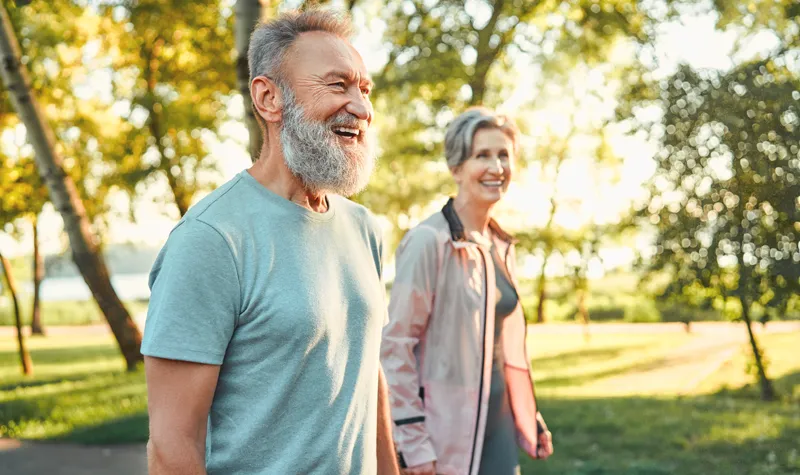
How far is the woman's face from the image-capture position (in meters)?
3.98

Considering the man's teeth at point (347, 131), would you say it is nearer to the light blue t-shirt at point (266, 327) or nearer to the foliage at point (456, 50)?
the light blue t-shirt at point (266, 327)

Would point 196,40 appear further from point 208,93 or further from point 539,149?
point 539,149

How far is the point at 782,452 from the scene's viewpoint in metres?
8.63

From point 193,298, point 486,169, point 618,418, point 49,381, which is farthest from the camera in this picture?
point 49,381

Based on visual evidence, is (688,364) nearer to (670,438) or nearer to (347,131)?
(670,438)

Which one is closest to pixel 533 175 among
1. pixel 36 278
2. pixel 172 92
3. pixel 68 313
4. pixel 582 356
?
pixel 582 356

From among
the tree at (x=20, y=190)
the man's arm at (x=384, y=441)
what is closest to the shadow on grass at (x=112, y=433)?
the man's arm at (x=384, y=441)

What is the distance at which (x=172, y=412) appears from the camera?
73.9 inches

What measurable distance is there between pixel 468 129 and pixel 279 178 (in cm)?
195

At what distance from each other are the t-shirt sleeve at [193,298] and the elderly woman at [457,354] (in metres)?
1.74

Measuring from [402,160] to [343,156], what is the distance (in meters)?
17.6

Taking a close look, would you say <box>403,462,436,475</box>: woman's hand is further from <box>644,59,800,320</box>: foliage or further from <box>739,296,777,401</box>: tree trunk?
<box>739,296,777,401</box>: tree trunk

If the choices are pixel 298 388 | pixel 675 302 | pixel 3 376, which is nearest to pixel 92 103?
pixel 3 376

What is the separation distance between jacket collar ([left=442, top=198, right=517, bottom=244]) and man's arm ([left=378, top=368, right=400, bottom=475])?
1367 millimetres
